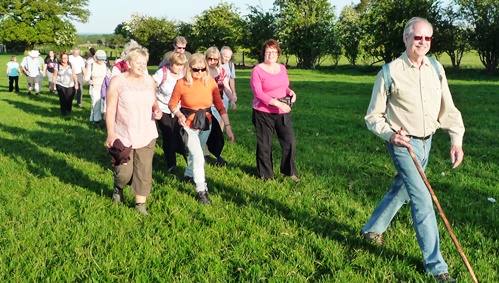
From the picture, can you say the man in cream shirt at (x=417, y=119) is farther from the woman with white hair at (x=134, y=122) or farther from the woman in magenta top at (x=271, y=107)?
the woman with white hair at (x=134, y=122)

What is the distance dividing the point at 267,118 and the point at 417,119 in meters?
2.94

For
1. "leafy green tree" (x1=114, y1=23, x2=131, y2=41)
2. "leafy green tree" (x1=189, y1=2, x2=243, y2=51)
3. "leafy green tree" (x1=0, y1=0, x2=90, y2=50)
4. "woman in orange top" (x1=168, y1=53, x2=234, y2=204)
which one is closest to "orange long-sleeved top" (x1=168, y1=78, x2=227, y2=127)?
"woman in orange top" (x1=168, y1=53, x2=234, y2=204)

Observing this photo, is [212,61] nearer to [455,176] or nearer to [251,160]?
[251,160]

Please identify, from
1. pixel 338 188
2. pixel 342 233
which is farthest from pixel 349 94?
pixel 342 233

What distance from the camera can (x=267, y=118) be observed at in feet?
21.0

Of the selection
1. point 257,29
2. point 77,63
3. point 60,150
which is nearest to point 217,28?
point 257,29

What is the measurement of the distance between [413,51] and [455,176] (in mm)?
3707

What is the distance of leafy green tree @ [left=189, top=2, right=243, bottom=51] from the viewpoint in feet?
166

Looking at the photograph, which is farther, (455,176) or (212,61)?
(212,61)

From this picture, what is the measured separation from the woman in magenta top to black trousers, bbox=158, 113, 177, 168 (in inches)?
58.6

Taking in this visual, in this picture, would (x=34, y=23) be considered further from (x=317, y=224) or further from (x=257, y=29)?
(x=317, y=224)

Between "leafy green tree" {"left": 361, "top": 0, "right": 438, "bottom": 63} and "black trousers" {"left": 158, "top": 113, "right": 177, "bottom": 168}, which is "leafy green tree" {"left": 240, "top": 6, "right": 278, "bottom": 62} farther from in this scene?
"black trousers" {"left": 158, "top": 113, "right": 177, "bottom": 168}

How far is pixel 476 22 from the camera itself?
Result: 100ft

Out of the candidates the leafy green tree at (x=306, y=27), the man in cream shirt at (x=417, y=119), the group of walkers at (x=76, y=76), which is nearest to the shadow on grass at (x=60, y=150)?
the group of walkers at (x=76, y=76)
